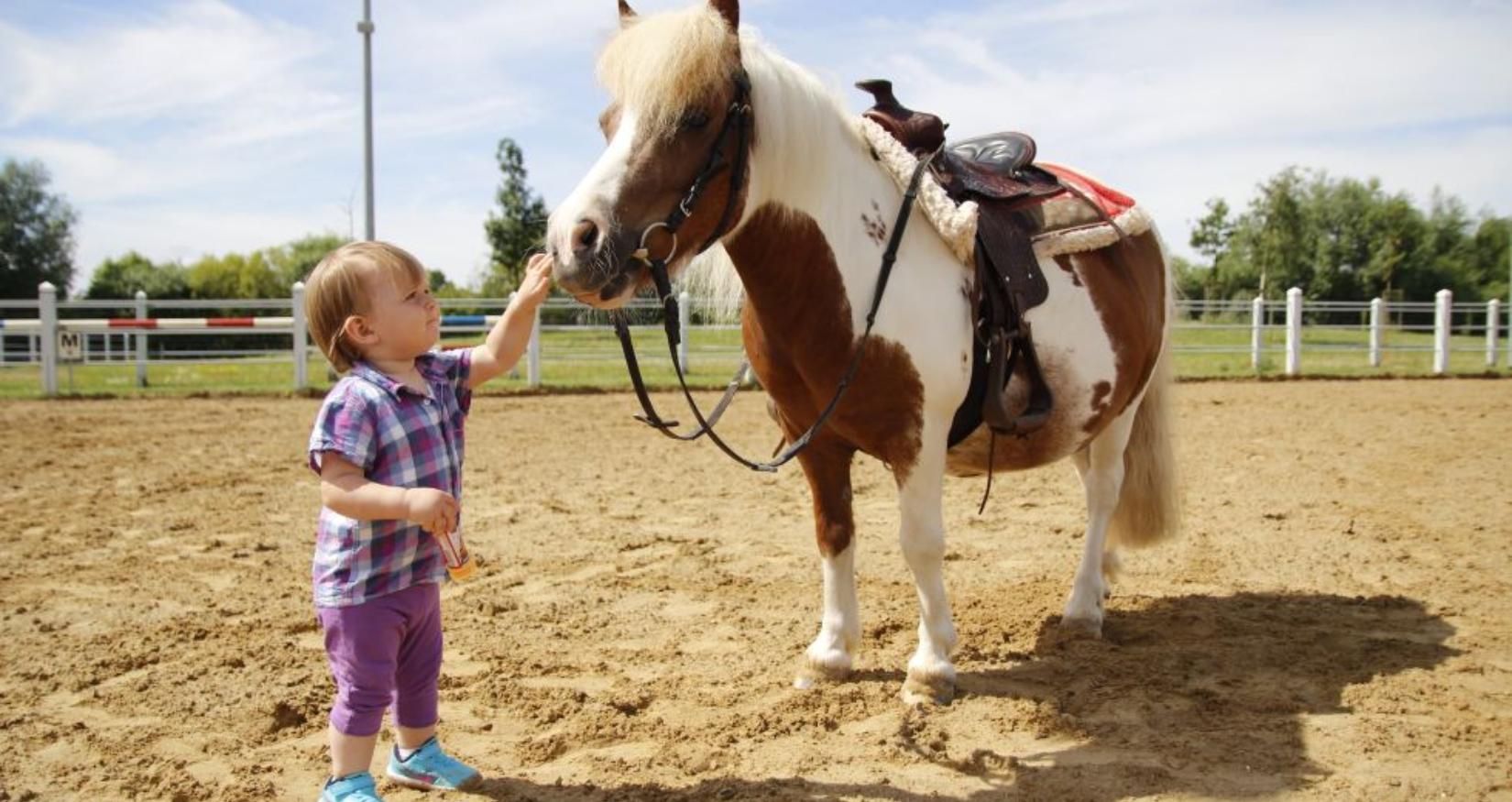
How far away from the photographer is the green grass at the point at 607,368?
45.4 feet

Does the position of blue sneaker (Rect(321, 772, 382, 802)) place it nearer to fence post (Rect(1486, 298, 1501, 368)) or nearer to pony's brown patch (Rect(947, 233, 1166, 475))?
pony's brown patch (Rect(947, 233, 1166, 475))

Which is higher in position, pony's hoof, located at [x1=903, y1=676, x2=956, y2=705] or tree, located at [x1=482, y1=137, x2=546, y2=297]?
tree, located at [x1=482, y1=137, x2=546, y2=297]

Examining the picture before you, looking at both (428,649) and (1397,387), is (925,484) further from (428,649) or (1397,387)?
(1397,387)

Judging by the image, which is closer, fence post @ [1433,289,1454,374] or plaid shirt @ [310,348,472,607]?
plaid shirt @ [310,348,472,607]

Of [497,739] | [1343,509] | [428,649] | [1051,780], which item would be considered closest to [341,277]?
[428,649]

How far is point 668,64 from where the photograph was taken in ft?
7.66

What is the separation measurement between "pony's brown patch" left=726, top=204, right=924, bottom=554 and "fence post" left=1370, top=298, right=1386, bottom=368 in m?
16.8

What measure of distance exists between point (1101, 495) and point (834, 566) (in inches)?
55.7

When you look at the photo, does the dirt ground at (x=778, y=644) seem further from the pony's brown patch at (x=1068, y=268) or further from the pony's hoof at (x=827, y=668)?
the pony's brown patch at (x=1068, y=268)

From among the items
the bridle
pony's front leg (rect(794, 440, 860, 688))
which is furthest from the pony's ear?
pony's front leg (rect(794, 440, 860, 688))

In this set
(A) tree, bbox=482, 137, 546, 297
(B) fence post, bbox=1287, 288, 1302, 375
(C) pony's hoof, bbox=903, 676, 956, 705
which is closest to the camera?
(C) pony's hoof, bbox=903, 676, 956, 705

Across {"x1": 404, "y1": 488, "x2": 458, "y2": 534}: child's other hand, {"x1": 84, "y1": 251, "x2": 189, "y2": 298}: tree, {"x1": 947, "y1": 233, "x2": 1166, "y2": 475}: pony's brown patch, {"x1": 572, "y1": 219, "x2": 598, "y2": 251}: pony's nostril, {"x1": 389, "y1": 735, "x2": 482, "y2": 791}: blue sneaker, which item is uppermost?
{"x1": 84, "y1": 251, "x2": 189, "y2": 298}: tree

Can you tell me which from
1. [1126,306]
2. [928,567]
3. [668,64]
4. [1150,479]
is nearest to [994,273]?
[1126,306]

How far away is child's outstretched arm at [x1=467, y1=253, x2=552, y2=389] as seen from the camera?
7.97 ft
